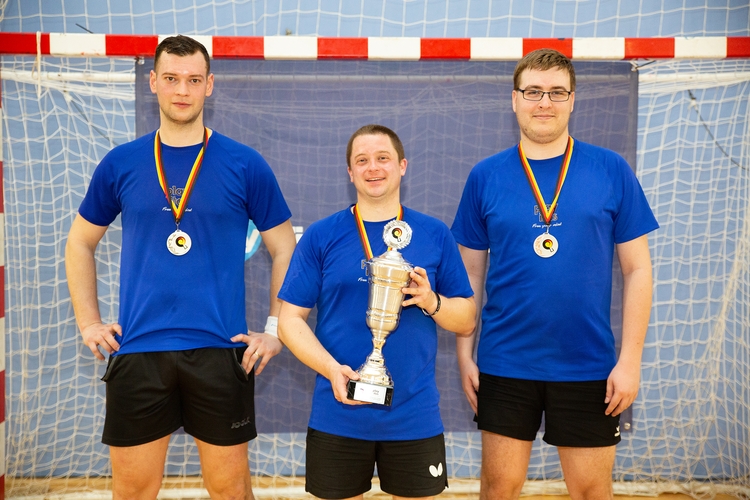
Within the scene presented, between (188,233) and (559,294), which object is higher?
(188,233)

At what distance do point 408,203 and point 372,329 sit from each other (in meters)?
1.82

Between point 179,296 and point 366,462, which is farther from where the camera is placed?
point 179,296

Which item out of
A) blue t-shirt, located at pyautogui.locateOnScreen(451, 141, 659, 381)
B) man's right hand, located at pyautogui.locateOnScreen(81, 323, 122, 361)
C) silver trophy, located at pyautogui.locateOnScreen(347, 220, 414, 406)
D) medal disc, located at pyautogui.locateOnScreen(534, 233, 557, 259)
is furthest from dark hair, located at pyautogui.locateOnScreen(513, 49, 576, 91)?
man's right hand, located at pyautogui.locateOnScreen(81, 323, 122, 361)

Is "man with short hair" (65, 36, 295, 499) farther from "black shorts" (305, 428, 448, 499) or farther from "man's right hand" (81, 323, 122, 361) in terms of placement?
"black shorts" (305, 428, 448, 499)

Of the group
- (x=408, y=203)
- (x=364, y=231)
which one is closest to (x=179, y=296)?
(x=364, y=231)

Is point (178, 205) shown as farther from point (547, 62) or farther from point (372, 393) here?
point (547, 62)

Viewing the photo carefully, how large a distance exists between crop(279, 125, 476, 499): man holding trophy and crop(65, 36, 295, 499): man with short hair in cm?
35

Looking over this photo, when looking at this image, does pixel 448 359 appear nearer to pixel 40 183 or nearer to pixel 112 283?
pixel 112 283

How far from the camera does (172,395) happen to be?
254 centimetres

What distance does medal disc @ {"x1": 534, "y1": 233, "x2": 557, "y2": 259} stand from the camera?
8.04ft

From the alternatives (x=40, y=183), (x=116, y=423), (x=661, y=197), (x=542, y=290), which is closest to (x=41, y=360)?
(x=40, y=183)

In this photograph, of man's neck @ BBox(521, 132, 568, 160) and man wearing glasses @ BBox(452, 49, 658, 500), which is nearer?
man wearing glasses @ BBox(452, 49, 658, 500)

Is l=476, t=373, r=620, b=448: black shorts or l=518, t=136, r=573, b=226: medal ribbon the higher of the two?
l=518, t=136, r=573, b=226: medal ribbon

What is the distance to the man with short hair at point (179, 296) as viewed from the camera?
2.49 meters
